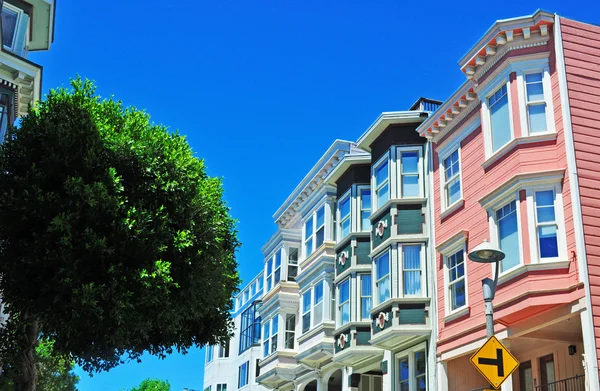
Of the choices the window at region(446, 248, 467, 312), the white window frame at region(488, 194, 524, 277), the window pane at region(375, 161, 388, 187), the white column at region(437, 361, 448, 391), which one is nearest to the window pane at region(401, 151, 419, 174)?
the window pane at region(375, 161, 388, 187)

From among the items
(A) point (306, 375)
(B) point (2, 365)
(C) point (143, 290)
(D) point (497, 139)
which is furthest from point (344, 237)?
(B) point (2, 365)

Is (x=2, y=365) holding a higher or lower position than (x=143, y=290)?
lower

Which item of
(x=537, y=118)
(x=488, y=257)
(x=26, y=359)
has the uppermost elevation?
(x=537, y=118)

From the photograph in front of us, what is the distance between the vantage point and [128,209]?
70.0 ft

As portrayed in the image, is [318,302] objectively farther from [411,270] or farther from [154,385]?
[154,385]

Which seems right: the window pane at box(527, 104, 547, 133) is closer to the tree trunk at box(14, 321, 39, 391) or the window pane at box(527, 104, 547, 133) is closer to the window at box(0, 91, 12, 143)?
the tree trunk at box(14, 321, 39, 391)

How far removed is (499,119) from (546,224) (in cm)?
418

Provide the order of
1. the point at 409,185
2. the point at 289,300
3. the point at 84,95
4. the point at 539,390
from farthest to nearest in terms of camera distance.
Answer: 1. the point at 289,300
2. the point at 409,185
3. the point at 84,95
4. the point at 539,390

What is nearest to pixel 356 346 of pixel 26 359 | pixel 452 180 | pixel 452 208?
pixel 452 208

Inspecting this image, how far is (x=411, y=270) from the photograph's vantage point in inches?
1044

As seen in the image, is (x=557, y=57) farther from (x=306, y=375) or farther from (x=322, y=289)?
(x=306, y=375)

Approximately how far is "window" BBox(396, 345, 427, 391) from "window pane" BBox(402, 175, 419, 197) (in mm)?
5718

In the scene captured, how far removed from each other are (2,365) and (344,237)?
14946mm

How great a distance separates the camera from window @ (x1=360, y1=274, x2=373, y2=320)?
29188mm
